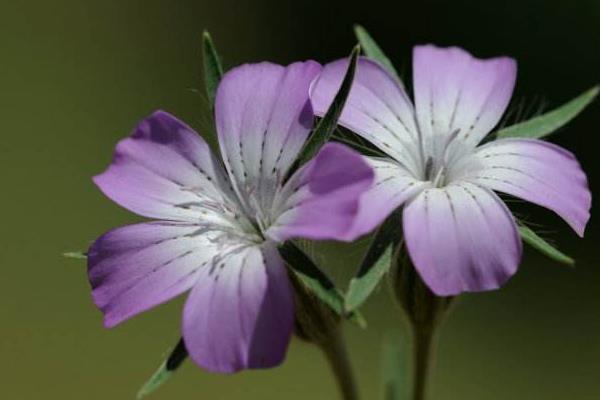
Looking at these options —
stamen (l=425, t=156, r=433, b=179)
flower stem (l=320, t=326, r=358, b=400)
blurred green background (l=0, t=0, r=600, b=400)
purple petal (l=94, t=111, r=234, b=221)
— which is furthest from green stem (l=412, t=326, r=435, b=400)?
blurred green background (l=0, t=0, r=600, b=400)

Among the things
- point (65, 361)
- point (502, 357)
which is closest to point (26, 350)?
point (65, 361)

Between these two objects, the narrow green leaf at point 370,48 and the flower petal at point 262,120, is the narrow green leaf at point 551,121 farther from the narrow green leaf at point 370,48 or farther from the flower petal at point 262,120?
the flower petal at point 262,120

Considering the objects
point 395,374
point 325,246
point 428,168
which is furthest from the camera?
point 325,246

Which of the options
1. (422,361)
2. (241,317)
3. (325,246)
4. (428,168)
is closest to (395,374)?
(422,361)

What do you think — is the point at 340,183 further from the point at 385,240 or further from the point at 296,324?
the point at 296,324

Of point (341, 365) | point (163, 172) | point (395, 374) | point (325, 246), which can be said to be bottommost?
point (325, 246)

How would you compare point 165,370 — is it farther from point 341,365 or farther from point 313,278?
point 341,365

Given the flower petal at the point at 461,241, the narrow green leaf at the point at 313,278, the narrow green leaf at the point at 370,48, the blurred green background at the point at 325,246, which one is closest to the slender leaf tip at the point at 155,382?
the narrow green leaf at the point at 313,278
